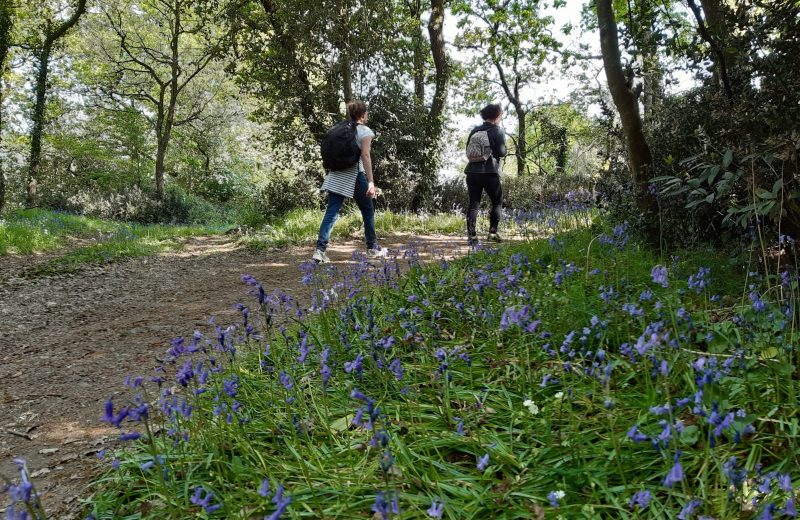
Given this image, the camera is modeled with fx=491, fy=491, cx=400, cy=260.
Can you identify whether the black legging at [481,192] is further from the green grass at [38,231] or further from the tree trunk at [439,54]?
the green grass at [38,231]

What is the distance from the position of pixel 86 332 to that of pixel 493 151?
540cm

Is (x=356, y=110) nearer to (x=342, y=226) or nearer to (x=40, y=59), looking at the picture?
(x=342, y=226)

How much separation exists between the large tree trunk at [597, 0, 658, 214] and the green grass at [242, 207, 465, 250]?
555 cm

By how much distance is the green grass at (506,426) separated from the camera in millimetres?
1619

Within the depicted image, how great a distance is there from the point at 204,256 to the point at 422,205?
5821 mm

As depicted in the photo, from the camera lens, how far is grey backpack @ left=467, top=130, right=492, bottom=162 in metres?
6.97

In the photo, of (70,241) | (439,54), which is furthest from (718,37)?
(70,241)

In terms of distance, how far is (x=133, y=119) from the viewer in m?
26.6

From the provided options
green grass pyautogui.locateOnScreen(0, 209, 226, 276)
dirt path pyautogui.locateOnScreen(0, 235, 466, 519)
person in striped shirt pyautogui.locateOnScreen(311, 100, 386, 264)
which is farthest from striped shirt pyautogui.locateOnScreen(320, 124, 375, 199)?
green grass pyautogui.locateOnScreen(0, 209, 226, 276)

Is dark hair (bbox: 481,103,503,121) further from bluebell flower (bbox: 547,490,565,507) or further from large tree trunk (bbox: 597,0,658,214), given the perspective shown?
bluebell flower (bbox: 547,490,565,507)

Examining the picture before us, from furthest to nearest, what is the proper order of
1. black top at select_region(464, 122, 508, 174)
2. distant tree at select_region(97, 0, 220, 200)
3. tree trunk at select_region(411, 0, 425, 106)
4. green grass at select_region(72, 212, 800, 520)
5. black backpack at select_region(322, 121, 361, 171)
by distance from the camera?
distant tree at select_region(97, 0, 220, 200), tree trunk at select_region(411, 0, 425, 106), black top at select_region(464, 122, 508, 174), black backpack at select_region(322, 121, 361, 171), green grass at select_region(72, 212, 800, 520)

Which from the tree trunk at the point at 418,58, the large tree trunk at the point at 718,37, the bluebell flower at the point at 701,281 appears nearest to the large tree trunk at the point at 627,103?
the large tree trunk at the point at 718,37

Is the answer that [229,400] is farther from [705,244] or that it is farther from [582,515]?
[705,244]

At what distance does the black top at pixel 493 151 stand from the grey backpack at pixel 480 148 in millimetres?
51
